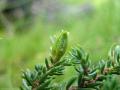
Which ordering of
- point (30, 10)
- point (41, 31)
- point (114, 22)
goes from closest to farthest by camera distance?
point (114, 22) → point (41, 31) → point (30, 10)

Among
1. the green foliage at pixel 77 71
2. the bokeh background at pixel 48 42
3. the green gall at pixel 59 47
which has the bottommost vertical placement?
the green foliage at pixel 77 71

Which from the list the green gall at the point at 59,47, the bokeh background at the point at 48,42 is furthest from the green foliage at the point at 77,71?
the bokeh background at the point at 48,42

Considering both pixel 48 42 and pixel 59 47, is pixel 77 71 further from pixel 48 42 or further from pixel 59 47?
pixel 48 42

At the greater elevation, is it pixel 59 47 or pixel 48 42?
pixel 48 42

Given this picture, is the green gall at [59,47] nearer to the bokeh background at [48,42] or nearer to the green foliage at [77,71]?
the green foliage at [77,71]

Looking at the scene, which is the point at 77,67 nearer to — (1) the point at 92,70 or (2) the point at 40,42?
(1) the point at 92,70

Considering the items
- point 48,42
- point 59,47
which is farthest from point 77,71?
point 48,42

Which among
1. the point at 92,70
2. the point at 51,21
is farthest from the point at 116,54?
the point at 51,21

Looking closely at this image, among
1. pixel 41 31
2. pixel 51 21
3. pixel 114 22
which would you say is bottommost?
pixel 114 22
